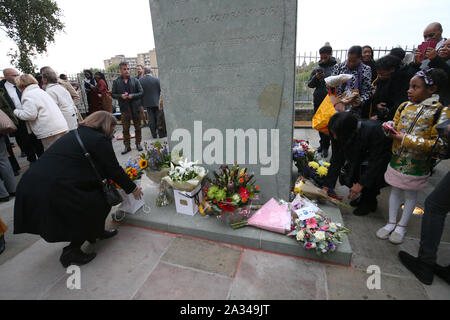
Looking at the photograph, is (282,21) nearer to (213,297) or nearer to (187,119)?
(187,119)

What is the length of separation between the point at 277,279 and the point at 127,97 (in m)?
5.29

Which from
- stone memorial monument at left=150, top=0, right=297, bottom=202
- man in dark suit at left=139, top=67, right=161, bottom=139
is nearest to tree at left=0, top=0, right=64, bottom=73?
man in dark suit at left=139, top=67, right=161, bottom=139

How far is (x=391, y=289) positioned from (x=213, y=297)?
5.05 feet

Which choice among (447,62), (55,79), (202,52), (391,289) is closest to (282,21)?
(202,52)

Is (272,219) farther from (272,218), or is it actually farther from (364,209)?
(364,209)

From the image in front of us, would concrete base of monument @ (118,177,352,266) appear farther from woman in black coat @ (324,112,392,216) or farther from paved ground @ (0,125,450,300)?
woman in black coat @ (324,112,392,216)

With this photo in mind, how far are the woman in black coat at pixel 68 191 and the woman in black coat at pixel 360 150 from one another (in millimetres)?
2532

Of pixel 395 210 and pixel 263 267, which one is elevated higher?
pixel 395 210

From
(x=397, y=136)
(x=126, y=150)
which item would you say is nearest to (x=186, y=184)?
(x=397, y=136)

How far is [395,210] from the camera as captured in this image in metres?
2.59

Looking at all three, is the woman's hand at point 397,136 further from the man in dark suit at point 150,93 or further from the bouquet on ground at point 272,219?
the man in dark suit at point 150,93
